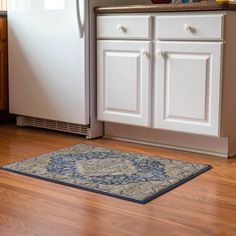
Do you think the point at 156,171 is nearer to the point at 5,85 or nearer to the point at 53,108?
the point at 53,108

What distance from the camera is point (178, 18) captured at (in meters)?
2.90

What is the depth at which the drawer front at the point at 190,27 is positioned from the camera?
2771 millimetres

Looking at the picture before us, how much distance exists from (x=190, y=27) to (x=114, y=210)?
125 cm

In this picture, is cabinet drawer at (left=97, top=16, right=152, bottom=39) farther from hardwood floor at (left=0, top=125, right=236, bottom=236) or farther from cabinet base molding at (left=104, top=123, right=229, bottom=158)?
hardwood floor at (left=0, top=125, right=236, bottom=236)

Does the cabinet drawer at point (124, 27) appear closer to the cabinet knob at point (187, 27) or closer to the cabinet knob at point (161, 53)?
the cabinet knob at point (161, 53)

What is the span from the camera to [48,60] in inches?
138

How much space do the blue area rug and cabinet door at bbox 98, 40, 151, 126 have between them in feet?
0.98

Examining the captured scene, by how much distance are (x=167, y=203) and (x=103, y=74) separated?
1349 millimetres

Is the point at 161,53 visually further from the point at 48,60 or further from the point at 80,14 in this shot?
the point at 48,60

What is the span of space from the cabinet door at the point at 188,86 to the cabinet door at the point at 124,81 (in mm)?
91

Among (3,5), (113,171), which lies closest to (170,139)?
(113,171)

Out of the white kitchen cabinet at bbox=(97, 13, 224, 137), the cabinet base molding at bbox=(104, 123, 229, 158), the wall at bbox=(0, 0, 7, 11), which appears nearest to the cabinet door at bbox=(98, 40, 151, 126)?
the white kitchen cabinet at bbox=(97, 13, 224, 137)

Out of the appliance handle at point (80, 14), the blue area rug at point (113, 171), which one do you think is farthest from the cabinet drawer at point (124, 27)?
the blue area rug at point (113, 171)

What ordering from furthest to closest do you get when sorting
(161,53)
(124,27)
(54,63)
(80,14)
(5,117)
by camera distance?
(5,117), (54,63), (80,14), (124,27), (161,53)
